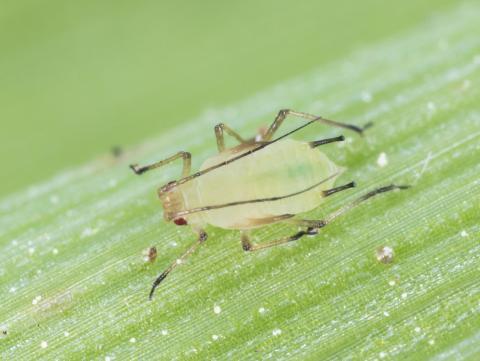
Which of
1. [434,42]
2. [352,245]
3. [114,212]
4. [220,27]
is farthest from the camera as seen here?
[220,27]

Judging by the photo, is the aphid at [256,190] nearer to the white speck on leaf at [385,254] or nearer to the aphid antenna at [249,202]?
the aphid antenna at [249,202]

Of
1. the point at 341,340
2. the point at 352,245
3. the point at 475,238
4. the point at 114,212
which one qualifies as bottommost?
the point at 341,340

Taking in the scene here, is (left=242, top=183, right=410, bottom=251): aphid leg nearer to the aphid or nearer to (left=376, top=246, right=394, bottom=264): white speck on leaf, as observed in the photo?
the aphid

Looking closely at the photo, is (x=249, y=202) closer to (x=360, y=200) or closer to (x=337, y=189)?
(x=337, y=189)

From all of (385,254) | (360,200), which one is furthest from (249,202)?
(385,254)

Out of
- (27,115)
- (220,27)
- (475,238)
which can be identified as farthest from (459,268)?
(27,115)

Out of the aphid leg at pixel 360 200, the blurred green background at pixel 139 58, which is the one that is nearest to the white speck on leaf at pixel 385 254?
the aphid leg at pixel 360 200

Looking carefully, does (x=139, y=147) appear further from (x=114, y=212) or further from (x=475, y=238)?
(x=475, y=238)
